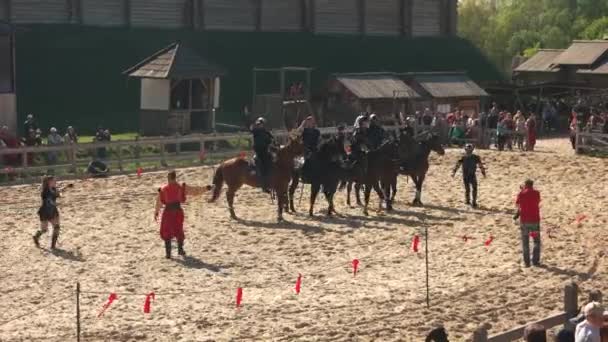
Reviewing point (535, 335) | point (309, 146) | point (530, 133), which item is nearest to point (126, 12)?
point (530, 133)

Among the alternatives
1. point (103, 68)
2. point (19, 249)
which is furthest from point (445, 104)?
point (19, 249)

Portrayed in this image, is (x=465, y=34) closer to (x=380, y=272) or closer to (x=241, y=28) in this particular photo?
(x=241, y=28)

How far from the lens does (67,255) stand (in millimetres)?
20094

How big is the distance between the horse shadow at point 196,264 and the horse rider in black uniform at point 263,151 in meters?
4.00

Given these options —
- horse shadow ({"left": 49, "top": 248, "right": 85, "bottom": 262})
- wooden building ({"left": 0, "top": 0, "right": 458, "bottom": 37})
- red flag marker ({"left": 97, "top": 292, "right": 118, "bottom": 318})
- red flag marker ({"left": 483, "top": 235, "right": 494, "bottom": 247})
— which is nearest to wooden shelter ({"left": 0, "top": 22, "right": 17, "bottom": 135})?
wooden building ({"left": 0, "top": 0, "right": 458, "bottom": 37})

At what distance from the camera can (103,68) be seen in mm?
41844

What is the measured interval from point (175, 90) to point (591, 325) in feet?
94.3

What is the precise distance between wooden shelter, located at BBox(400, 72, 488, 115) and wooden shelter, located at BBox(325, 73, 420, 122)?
57cm

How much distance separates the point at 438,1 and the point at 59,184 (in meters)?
30.9

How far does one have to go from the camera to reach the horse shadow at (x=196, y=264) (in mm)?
19094

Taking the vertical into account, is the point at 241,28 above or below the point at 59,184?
above

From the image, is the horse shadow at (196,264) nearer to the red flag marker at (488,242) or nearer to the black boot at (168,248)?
the black boot at (168,248)

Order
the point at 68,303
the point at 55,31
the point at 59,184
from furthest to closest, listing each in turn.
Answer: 1. the point at 55,31
2. the point at 59,184
3. the point at 68,303

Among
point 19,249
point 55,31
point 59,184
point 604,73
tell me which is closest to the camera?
point 19,249
